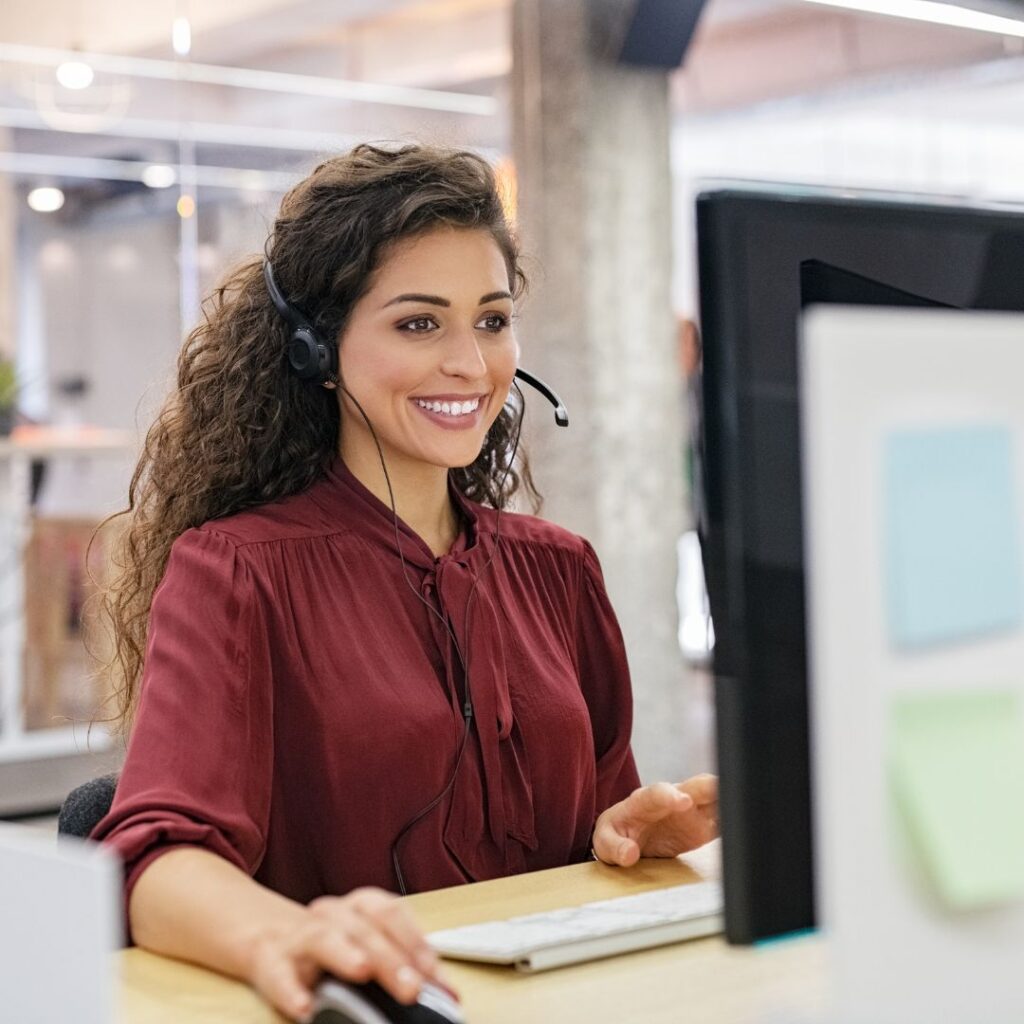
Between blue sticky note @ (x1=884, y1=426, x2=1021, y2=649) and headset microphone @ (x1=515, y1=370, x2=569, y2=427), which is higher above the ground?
headset microphone @ (x1=515, y1=370, x2=569, y2=427)

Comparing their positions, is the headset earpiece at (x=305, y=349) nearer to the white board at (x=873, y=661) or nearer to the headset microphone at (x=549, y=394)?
the headset microphone at (x=549, y=394)

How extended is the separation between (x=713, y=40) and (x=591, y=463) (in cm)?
230

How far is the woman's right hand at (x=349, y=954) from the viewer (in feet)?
2.87

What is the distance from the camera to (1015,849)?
67cm

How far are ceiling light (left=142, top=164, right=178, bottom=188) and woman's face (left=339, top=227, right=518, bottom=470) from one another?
3.65 meters

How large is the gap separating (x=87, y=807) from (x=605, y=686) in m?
0.60

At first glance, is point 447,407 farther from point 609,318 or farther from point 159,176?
point 159,176

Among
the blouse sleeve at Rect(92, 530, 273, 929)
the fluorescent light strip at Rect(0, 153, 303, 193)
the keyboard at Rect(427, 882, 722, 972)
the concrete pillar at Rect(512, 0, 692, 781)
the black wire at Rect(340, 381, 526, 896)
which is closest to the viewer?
the keyboard at Rect(427, 882, 722, 972)

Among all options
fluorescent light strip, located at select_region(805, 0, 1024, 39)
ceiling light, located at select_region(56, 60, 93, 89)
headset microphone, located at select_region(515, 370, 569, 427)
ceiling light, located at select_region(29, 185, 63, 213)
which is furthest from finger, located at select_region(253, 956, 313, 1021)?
ceiling light, located at select_region(29, 185, 63, 213)

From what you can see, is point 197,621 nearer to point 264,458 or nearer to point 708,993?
point 264,458

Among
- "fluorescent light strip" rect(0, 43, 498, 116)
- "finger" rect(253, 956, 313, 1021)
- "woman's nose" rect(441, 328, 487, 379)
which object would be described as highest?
"fluorescent light strip" rect(0, 43, 498, 116)

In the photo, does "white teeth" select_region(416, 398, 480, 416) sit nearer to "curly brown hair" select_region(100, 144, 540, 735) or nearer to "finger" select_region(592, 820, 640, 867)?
"curly brown hair" select_region(100, 144, 540, 735)

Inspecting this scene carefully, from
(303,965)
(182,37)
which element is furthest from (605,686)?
(182,37)

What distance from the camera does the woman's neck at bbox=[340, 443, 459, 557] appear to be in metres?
1.64
